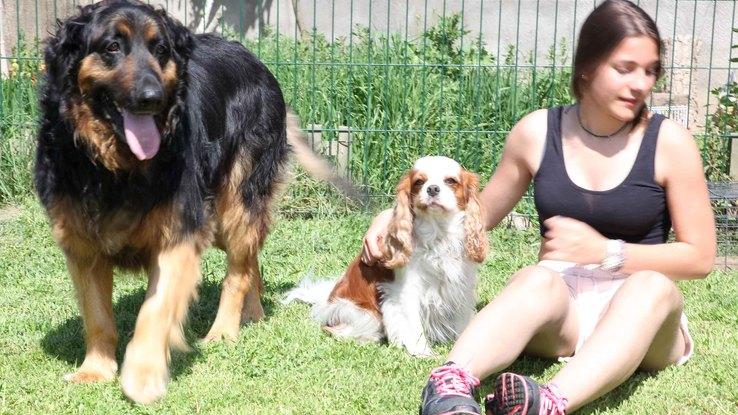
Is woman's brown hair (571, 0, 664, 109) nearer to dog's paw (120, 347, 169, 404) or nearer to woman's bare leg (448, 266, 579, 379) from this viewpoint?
woman's bare leg (448, 266, 579, 379)

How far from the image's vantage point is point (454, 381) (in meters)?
3.23

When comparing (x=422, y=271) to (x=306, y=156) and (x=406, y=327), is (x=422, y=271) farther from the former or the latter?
(x=306, y=156)

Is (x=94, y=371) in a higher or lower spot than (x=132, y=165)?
lower

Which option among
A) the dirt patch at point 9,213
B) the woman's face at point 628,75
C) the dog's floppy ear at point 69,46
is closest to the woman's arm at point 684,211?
the woman's face at point 628,75

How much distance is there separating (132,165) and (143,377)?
31.9 inches

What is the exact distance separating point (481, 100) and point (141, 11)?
14.6 feet

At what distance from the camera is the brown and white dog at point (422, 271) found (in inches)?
172

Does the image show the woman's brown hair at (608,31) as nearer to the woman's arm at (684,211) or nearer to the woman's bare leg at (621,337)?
the woman's arm at (684,211)

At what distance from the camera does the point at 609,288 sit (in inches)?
151

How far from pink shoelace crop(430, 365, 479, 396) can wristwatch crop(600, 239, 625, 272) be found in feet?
2.14

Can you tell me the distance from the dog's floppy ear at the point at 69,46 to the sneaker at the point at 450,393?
5.61 feet

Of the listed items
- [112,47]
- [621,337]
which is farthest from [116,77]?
[621,337]

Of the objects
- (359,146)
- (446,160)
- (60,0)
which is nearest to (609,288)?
(446,160)

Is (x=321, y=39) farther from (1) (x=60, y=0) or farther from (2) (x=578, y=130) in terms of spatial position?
(2) (x=578, y=130)
